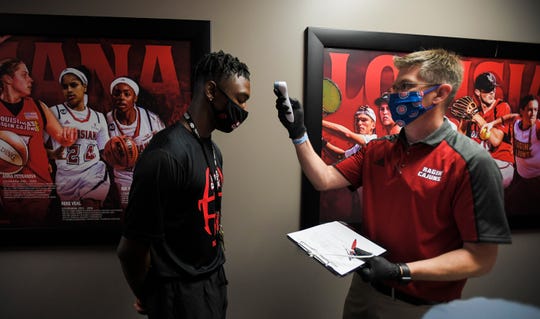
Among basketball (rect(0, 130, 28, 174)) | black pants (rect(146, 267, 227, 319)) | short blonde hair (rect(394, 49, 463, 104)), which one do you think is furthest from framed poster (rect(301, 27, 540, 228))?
basketball (rect(0, 130, 28, 174))

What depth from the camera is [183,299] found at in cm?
93

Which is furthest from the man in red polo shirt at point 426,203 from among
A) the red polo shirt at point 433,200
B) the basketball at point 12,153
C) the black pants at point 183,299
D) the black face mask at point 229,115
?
the basketball at point 12,153

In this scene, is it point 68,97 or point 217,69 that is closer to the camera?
point 217,69

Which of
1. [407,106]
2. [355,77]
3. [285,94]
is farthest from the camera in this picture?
[355,77]

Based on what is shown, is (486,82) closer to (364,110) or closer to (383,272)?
(364,110)

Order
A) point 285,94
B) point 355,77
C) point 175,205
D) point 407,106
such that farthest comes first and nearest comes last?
1. point 355,77
2. point 285,94
3. point 407,106
4. point 175,205

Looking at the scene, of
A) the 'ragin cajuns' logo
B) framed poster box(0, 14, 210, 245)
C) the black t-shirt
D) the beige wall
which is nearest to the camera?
the black t-shirt

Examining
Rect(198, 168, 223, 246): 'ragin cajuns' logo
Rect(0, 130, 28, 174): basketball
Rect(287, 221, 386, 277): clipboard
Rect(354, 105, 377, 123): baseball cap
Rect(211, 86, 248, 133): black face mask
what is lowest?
Rect(287, 221, 386, 277): clipboard

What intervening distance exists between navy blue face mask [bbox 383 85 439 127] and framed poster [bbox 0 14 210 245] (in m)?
0.94

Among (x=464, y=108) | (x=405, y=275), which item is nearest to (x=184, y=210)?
(x=405, y=275)

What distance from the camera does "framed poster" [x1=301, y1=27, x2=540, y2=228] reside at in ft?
4.68

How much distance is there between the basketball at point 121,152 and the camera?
1.37 m

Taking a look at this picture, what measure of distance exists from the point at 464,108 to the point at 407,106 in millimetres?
808

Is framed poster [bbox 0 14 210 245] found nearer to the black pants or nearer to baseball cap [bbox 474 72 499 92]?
the black pants
